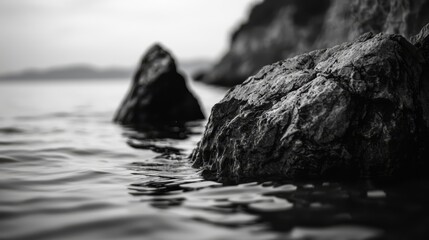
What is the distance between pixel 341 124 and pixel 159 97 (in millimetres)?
6646

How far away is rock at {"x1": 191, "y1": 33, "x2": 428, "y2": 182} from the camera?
3947 mm

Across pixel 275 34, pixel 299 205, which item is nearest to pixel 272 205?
pixel 299 205

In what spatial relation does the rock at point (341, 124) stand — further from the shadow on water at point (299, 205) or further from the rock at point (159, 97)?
the rock at point (159, 97)

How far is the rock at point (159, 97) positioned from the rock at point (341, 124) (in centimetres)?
566

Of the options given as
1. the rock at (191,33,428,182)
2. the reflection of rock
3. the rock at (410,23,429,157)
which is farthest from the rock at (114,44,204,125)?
the reflection of rock

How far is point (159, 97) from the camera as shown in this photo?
10.0 meters

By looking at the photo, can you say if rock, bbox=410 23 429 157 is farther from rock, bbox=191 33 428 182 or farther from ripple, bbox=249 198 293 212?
ripple, bbox=249 198 293 212

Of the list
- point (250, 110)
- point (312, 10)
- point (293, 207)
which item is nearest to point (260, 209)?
point (293, 207)

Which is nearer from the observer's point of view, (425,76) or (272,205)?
(272,205)

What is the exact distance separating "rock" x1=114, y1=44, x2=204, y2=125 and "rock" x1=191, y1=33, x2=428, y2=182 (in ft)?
18.6

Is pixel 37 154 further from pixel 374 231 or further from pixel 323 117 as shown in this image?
pixel 374 231

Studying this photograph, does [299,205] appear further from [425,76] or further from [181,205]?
[425,76]

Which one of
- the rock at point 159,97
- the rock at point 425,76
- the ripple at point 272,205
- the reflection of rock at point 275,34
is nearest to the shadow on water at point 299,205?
the ripple at point 272,205

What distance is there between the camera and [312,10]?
34.8 metres
